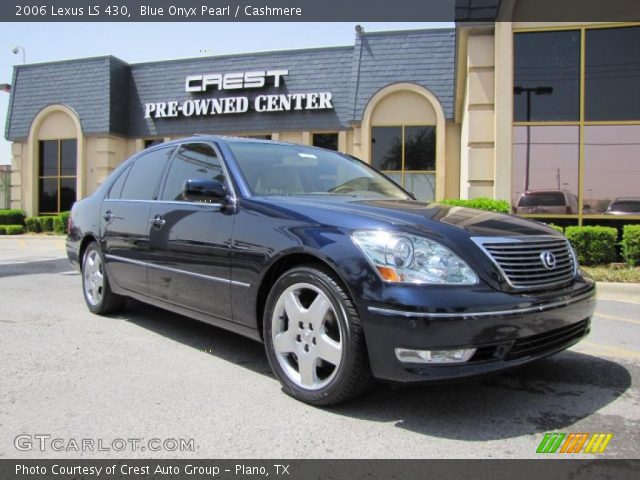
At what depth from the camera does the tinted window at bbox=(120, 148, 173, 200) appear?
465 cm

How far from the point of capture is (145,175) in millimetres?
4859

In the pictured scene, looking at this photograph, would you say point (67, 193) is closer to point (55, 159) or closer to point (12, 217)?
point (55, 159)

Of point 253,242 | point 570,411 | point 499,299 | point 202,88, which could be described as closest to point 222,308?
point 253,242

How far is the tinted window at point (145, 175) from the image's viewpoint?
465cm

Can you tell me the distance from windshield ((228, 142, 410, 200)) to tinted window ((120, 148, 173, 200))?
3.05ft

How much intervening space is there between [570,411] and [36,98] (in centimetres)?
2261

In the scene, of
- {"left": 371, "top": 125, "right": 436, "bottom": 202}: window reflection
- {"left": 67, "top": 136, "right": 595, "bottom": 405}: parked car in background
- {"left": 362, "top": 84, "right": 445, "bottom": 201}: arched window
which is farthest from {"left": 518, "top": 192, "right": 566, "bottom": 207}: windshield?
{"left": 67, "top": 136, "right": 595, "bottom": 405}: parked car in background

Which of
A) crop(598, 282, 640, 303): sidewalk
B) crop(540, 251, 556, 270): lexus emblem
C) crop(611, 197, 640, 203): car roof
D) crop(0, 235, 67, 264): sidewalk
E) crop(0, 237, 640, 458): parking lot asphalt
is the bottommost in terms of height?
crop(0, 237, 640, 458): parking lot asphalt

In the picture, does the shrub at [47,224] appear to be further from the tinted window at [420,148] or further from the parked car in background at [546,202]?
the parked car in background at [546,202]

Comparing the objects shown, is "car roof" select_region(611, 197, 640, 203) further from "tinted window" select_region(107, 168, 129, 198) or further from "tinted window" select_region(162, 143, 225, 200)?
"tinted window" select_region(107, 168, 129, 198)

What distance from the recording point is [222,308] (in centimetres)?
364

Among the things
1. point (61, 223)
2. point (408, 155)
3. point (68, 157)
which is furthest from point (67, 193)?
point (408, 155)

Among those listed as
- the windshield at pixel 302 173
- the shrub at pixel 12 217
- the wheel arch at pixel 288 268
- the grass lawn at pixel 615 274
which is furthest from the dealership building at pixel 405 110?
the wheel arch at pixel 288 268

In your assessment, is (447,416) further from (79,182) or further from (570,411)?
(79,182)
